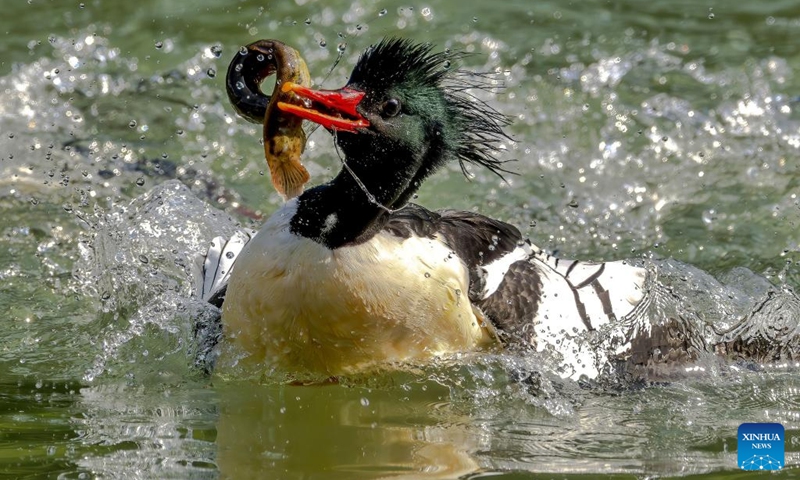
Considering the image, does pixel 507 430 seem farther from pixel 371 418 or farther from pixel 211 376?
pixel 211 376

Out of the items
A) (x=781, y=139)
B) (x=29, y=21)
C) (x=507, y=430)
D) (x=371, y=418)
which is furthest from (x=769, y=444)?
(x=29, y=21)

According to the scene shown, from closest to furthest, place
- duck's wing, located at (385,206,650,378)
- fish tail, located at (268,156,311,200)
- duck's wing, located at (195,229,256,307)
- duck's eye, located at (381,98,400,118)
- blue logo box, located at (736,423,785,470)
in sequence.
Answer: blue logo box, located at (736,423,785,470) → duck's eye, located at (381,98,400,118) → fish tail, located at (268,156,311,200) → duck's wing, located at (385,206,650,378) → duck's wing, located at (195,229,256,307)

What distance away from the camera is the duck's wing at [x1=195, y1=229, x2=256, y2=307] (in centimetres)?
546

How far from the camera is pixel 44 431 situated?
13.5 feet

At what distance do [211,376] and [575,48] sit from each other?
5.74 meters

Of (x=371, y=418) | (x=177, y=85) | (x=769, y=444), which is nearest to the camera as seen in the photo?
(x=769, y=444)

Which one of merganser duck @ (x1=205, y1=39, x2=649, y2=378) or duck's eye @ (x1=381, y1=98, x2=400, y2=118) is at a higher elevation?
duck's eye @ (x1=381, y1=98, x2=400, y2=118)

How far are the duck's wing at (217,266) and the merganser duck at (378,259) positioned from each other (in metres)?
0.77

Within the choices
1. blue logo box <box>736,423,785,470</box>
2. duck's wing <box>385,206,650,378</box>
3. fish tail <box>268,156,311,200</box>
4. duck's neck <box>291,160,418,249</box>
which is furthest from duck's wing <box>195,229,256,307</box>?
blue logo box <box>736,423,785,470</box>

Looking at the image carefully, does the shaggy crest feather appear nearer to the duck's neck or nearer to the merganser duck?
the merganser duck

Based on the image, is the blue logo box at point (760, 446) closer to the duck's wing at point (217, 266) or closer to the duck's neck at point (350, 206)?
the duck's neck at point (350, 206)

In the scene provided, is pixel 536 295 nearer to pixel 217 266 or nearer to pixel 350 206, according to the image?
pixel 350 206

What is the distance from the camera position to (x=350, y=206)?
14.3 ft

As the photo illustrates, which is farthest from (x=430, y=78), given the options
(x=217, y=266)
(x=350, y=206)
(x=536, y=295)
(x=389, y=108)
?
(x=217, y=266)
